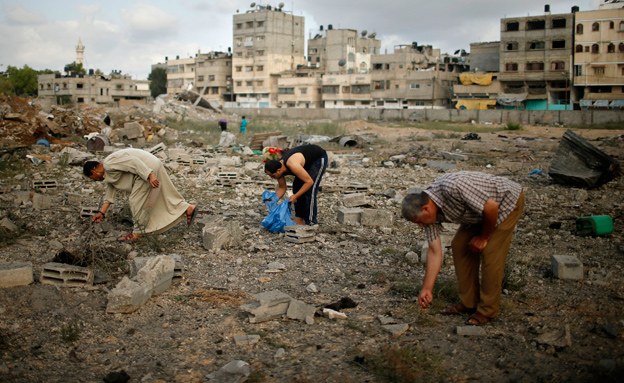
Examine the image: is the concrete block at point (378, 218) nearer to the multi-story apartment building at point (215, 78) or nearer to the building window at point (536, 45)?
the building window at point (536, 45)

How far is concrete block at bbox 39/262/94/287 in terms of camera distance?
400 centimetres

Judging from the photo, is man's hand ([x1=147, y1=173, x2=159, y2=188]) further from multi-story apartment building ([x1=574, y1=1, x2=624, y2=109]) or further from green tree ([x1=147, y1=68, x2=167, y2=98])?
green tree ([x1=147, y1=68, x2=167, y2=98])

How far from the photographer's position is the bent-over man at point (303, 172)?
18.4 ft

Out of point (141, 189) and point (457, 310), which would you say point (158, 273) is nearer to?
point (141, 189)

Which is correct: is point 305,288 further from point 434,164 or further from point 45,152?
point 45,152

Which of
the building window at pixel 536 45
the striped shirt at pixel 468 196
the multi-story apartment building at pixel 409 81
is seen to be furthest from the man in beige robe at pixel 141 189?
the building window at pixel 536 45

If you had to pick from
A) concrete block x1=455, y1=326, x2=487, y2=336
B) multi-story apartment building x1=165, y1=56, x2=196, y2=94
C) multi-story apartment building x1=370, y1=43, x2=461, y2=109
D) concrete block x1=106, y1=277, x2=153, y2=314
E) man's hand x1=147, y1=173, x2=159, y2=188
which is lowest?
concrete block x1=455, y1=326, x2=487, y2=336

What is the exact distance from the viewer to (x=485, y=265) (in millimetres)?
3334

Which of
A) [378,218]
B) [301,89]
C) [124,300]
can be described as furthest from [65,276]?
[301,89]

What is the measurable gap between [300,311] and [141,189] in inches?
109

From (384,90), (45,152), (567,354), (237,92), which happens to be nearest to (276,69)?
(237,92)

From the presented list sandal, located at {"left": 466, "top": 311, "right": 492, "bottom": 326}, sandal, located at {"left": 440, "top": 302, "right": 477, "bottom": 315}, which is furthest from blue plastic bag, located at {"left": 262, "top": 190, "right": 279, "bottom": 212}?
sandal, located at {"left": 466, "top": 311, "right": 492, "bottom": 326}

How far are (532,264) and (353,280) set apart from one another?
6.10 ft

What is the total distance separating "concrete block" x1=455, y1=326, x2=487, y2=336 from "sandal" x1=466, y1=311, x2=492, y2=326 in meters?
0.10
